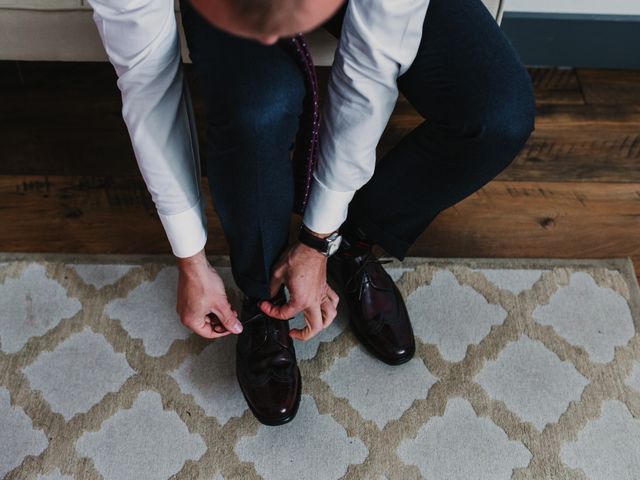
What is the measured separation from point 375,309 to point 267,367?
19 cm

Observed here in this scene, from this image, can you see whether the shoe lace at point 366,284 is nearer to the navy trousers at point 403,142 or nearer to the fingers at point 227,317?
the navy trousers at point 403,142

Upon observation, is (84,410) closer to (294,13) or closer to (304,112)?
(304,112)

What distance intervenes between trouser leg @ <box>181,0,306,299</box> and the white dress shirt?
38 millimetres

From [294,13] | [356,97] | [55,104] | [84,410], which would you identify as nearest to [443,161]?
[356,97]

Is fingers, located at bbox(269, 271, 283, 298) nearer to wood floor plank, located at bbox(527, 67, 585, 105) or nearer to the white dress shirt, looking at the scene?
the white dress shirt

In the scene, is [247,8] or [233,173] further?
[233,173]

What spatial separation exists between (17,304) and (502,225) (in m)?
0.81

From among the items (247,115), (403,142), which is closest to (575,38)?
(403,142)

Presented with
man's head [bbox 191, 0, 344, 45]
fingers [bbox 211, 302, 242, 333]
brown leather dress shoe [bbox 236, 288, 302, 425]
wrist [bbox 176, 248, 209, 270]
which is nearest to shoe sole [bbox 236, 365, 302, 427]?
brown leather dress shoe [bbox 236, 288, 302, 425]

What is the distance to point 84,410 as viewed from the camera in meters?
0.92

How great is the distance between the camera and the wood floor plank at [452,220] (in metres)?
1.09

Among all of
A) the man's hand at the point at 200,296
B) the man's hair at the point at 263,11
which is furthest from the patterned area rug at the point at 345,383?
the man's hair at the point at 263,11

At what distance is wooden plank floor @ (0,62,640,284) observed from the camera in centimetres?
110

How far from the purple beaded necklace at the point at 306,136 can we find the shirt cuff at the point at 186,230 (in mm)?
130
